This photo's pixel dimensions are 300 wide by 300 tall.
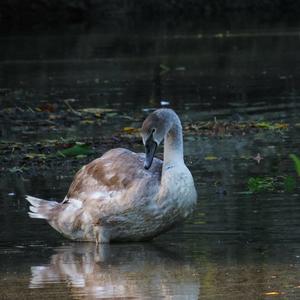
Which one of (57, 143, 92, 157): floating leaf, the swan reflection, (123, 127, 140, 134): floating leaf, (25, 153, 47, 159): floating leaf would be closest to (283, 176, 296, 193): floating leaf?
the swan reflection

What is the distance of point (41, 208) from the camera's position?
35.2ft

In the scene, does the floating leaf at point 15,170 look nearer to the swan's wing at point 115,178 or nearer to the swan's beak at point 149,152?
the swan's wing at point 115,178

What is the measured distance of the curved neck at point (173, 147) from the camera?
32.8 feet

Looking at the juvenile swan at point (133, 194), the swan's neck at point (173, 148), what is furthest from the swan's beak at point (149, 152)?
the swan's neck at point (173, 148)

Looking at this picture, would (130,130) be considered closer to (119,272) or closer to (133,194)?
(133,194)

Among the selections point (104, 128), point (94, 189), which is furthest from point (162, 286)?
point (104, 128)

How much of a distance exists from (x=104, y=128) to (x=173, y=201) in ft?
23.8

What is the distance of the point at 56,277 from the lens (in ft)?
28.3

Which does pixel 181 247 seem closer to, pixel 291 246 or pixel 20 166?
pixel 291 246

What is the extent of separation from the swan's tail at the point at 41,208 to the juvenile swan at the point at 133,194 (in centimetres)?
1

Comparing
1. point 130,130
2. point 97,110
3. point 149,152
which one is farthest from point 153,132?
point 97,110

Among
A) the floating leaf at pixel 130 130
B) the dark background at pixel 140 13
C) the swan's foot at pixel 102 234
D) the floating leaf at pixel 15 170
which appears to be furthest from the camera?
the dark background at pixel 140 13

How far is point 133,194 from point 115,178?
0.37 metres

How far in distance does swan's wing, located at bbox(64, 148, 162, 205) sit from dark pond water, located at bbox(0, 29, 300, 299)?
1.36ft
